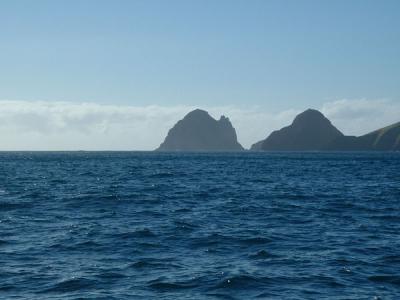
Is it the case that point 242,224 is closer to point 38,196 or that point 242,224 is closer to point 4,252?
point 4,252

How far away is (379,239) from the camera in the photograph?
2488 centimetres

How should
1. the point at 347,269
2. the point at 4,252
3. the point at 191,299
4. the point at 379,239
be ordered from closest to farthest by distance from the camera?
the point at 191,299, the point at 347,269, the point at 4,252, the point at 379,239

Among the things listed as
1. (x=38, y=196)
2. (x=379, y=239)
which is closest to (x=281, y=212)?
(x=379, y=239)

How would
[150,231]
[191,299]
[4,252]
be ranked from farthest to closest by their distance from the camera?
[150,231] < [4,252] < [191,299]

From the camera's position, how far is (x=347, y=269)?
750 inches

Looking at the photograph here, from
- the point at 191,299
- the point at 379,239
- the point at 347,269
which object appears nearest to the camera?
the point at 191,299

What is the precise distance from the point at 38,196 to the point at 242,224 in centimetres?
2346

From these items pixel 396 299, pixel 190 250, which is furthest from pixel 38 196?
pixel 396 299

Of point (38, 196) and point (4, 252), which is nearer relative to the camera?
point (4, 252)

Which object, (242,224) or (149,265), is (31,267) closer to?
(149,265)

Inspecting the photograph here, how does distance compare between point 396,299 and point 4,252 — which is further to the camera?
point 4,252

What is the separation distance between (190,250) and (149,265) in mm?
3247

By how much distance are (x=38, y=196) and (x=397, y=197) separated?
3257 centimetres

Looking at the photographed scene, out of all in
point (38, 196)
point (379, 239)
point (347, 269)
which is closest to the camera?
point (347, 269)
